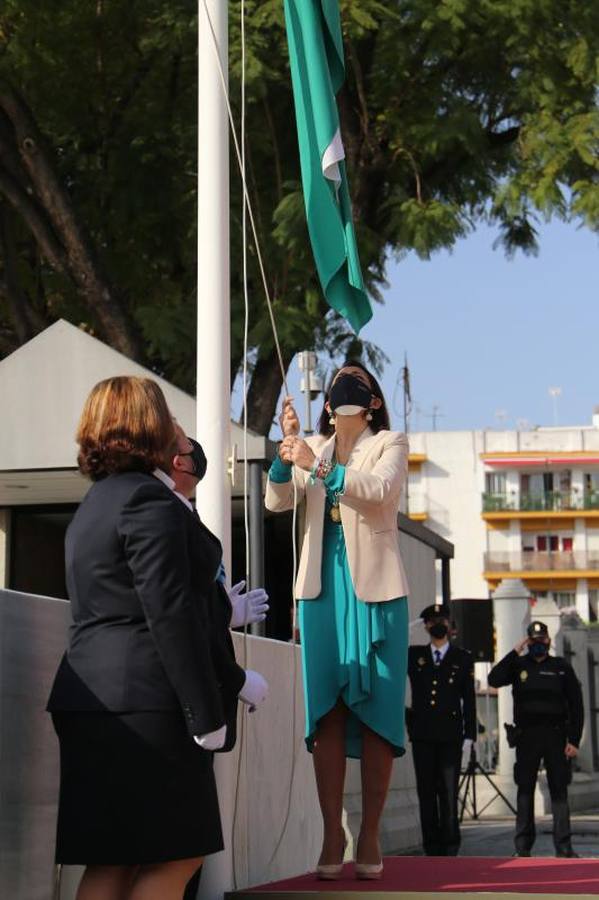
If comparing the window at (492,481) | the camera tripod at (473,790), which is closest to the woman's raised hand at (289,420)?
the camera tripod at (473,790)

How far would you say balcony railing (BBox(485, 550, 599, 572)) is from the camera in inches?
3487

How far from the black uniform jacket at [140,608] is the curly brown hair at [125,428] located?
48 millimetres

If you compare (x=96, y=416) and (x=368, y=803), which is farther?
(x=368, y=803)

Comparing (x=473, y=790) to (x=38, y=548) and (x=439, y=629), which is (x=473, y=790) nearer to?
(x=38, y=548)

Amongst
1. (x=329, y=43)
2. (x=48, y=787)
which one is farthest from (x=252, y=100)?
(x=48, y=787)

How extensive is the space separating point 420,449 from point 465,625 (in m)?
69.6

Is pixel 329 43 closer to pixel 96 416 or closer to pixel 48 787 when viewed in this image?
pixel 96 416

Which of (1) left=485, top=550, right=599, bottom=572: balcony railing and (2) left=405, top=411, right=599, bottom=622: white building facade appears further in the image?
(2) left=405, top=411, right=599, bottom=622: white building facade

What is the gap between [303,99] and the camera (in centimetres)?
644

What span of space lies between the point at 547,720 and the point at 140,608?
9.42 metres

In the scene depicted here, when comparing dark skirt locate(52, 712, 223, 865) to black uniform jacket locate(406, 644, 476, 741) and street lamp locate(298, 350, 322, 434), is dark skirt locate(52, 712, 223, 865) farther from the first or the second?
street lamp locate(298, 350, 322, 434)

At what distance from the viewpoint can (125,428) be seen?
394cm

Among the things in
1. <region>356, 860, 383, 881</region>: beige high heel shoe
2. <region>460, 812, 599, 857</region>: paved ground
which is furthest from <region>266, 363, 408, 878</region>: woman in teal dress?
<region>460, 812, 599, 857</region>: paved ground

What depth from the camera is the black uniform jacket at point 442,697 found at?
1216 cm
